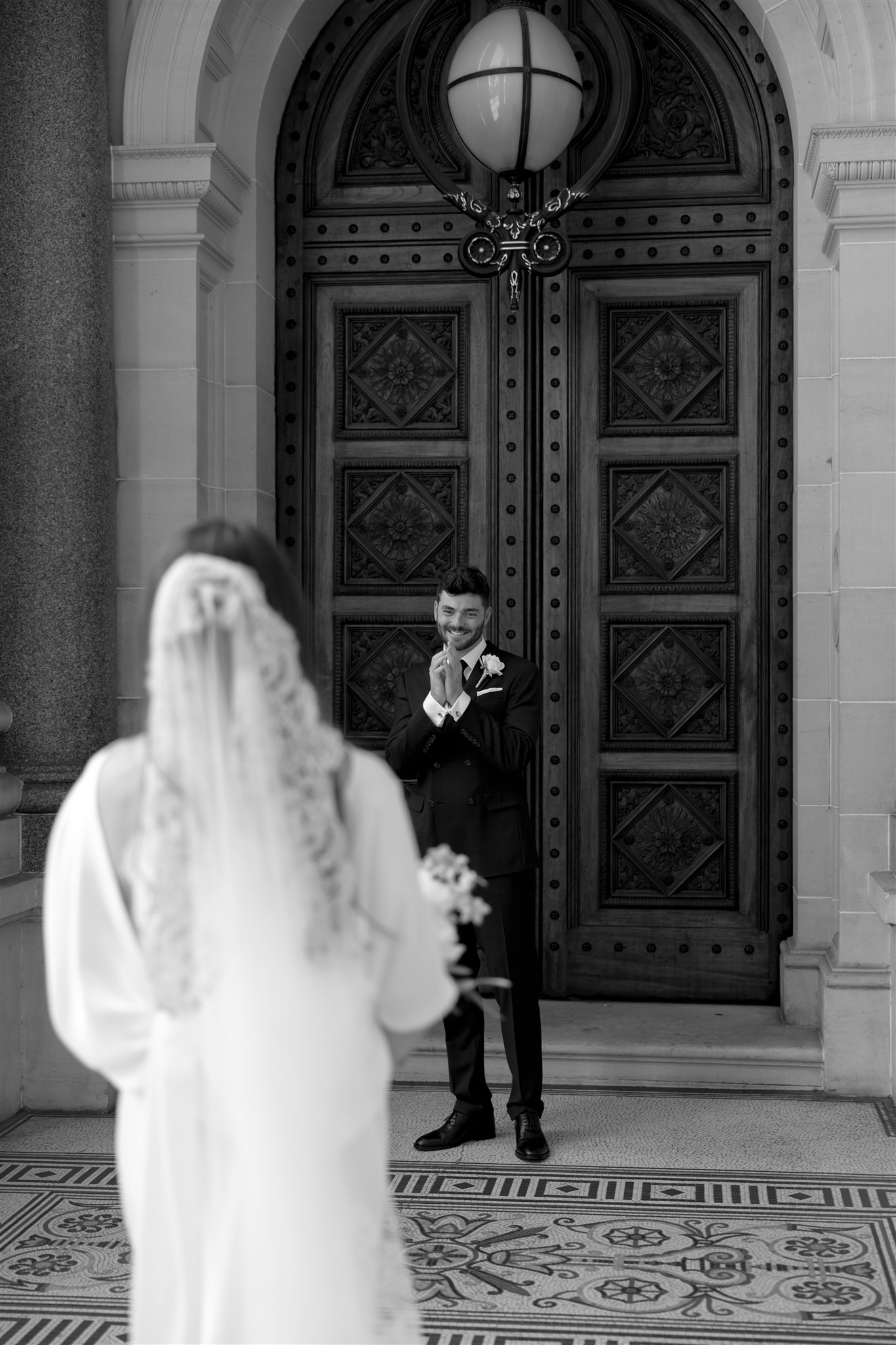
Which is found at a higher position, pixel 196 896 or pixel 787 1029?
pixel 196 896

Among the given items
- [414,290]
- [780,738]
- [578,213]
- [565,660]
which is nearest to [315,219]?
[414,290]

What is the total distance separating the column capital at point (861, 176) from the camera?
5906 millimetres

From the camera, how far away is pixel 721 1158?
5.15m

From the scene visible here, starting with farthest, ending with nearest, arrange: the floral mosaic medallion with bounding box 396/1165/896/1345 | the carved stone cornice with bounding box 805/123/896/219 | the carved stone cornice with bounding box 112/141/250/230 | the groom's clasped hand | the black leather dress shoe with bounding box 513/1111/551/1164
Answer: the carved stone cornice with bounding box 112/141/250/230 < the carved stone cornice with bounding box 805/123/896/219 < the black leather dress shoe with bounding box 513/1111/551/1164 < the groom's clasped hand < the floral mosaic medallion with bounding box 396/1165/896/1345

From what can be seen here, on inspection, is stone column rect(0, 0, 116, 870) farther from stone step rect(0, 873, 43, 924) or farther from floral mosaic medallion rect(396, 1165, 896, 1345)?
floral mosaic medallion rect(396, 1165, 896, 1345)

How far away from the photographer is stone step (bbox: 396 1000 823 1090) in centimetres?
598

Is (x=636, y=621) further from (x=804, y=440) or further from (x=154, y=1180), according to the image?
(x=154, y=1180)

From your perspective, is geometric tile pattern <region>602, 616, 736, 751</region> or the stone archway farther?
geometric tile pattern <region>602, 616, 736, 751</region>

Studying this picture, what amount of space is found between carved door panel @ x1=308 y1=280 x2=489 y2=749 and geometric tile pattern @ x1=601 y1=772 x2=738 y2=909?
3.74ft

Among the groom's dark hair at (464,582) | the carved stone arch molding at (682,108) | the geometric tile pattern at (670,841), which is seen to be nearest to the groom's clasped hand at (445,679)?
the groom's dark hair at (464,582)

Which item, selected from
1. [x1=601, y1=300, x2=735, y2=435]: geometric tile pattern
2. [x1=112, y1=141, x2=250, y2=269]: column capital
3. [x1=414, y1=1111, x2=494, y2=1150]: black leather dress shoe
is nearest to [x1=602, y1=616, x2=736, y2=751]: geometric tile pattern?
[x1=601, y1=300, x2=735, y2=435]: geometric tile pattern

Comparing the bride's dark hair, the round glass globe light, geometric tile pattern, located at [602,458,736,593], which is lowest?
the bride's dark hair

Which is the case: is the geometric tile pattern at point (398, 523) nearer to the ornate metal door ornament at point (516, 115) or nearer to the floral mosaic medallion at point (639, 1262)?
the ornate metal door ornament at point (516, 115)

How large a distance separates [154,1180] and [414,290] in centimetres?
520
